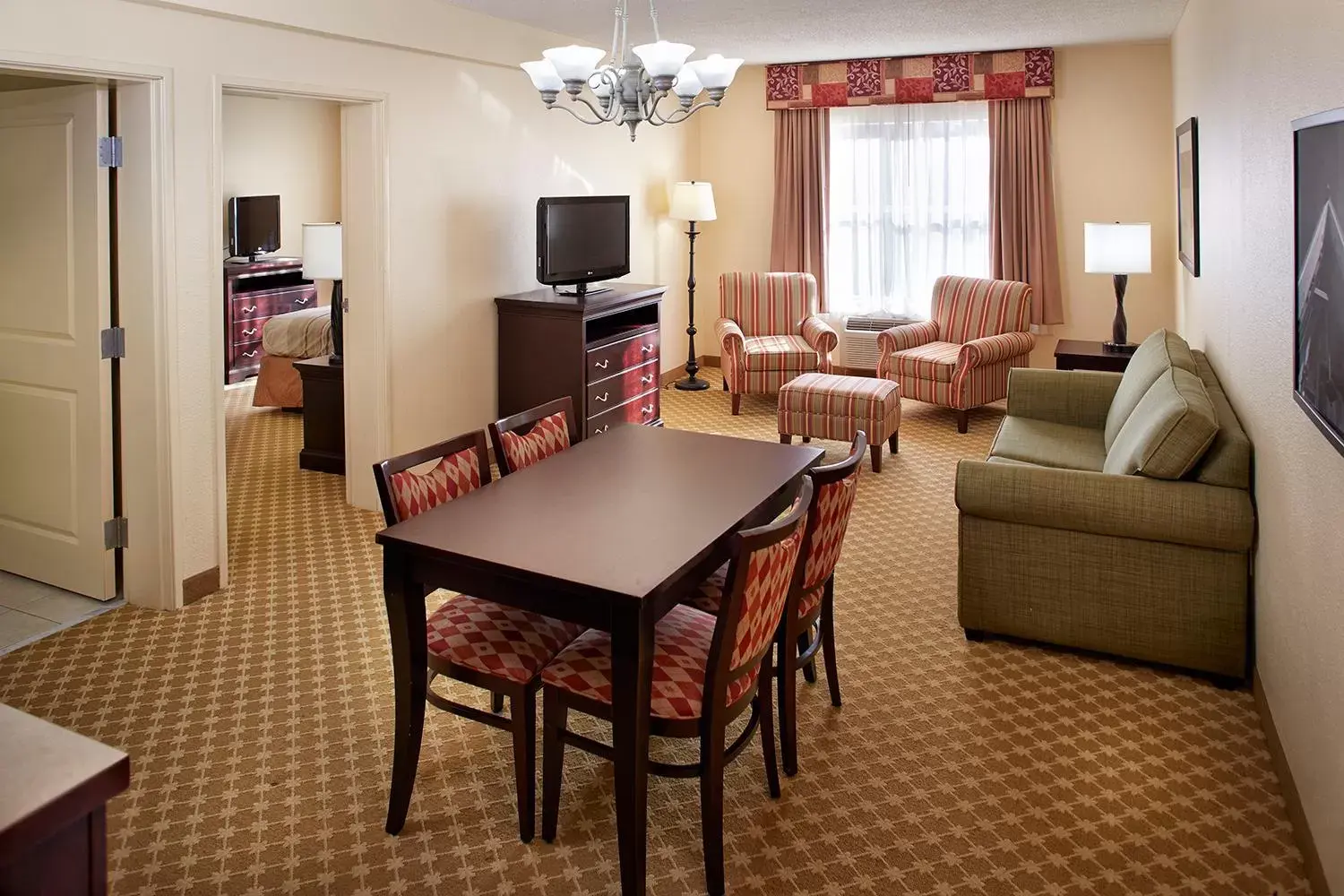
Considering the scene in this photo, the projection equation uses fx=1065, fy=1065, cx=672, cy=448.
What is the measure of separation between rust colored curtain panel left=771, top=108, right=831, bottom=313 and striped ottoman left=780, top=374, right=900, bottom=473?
7.32ft

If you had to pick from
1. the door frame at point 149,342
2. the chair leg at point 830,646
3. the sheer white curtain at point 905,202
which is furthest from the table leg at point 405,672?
the sheer white curtain at point 905,202

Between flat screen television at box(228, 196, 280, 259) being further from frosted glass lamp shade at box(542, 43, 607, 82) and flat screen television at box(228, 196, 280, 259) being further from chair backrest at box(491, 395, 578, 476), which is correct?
chair backrest at box(491, 395, 578, 476)

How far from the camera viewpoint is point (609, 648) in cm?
255

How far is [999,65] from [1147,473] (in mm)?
4791

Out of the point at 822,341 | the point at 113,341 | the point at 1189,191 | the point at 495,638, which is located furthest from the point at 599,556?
the point at 822,341

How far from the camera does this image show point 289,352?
7.20 m

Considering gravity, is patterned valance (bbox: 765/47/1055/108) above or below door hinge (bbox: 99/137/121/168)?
above

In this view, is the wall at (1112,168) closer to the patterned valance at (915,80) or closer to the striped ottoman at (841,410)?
the patterned valance at (915,80)

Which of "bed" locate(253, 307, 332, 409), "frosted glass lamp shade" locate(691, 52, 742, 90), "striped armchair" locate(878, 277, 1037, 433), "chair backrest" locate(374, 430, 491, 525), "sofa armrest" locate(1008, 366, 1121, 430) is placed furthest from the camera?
"bed" locate(253, 307, 332, 409)

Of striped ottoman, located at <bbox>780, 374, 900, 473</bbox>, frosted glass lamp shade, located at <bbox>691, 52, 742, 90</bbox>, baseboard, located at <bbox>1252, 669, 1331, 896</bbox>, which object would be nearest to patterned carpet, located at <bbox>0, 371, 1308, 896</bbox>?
baseboard, located at <bbox>1252, 669, 1331, 896</bbox>

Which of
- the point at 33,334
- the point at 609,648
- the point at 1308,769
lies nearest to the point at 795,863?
the point at 609,648

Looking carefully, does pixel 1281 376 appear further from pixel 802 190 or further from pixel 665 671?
pixel 802 190

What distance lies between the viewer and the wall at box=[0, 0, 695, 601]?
3732mm

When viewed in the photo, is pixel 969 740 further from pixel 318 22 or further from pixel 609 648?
pixel 318 22
